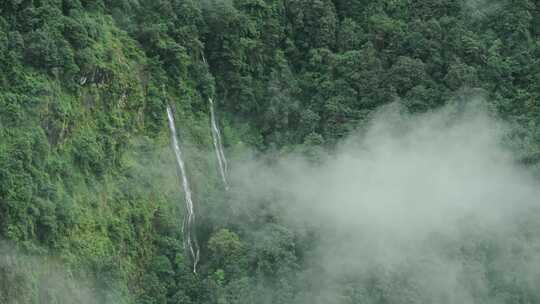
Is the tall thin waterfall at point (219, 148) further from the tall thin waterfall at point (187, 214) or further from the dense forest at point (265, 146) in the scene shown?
the tall thin waterfall at point (187, 214)

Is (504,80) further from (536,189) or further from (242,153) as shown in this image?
(242,153)

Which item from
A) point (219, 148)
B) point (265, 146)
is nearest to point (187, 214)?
point (219, 148)

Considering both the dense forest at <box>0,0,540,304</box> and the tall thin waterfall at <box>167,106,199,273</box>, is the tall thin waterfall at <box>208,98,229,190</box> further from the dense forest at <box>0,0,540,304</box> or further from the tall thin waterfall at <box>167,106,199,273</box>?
the tall thin waterfall at <box>167,106,199,273</box>

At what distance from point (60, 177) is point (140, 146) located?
4.70 metres

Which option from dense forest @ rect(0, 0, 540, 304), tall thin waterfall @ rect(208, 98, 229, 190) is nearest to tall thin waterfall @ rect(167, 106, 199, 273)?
dense forest @ rect(0, 0, 540, 304)

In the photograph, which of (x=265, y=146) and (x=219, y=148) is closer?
(x=219, y=148)

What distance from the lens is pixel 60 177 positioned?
35.0 metres

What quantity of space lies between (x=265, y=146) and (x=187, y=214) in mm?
5390

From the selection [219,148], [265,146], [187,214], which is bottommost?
[187,214]

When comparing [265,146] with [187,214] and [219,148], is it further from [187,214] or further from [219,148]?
[187,214]

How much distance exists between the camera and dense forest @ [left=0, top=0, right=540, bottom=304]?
1378 inches

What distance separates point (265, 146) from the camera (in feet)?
145

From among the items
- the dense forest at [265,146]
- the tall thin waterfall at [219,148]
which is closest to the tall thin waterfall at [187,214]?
the dense forest at [265,146]

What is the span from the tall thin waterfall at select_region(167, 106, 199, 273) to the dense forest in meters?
0.27
